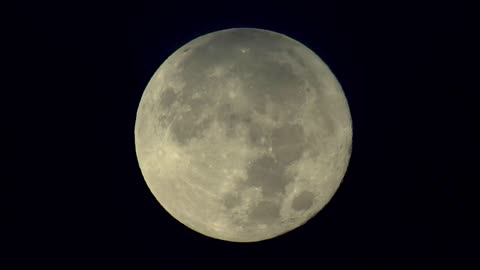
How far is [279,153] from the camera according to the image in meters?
4.80

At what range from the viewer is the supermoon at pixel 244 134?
4.75 m

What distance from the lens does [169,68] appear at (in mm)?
5484

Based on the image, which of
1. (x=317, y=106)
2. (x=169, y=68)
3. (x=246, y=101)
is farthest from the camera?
(x=169, y=68)

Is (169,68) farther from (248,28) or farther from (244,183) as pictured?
(244,183)

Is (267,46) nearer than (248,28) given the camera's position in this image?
Yes

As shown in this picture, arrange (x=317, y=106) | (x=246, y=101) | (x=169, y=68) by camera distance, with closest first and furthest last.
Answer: (x=246, y=101)
(x=317, y=106)
(x=169, y=68)

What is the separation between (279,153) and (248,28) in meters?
2.03

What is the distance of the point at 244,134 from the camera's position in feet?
15.4

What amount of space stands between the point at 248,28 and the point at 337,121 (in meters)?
1.87

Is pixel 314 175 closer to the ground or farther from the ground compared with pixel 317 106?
closer to the ground

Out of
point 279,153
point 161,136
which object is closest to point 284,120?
point 279,153

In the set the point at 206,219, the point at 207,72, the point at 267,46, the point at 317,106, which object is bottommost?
the point at 206,219

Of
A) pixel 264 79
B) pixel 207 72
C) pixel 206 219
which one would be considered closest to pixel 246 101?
pixel 264 79

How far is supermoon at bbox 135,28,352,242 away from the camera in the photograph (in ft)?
15.6
